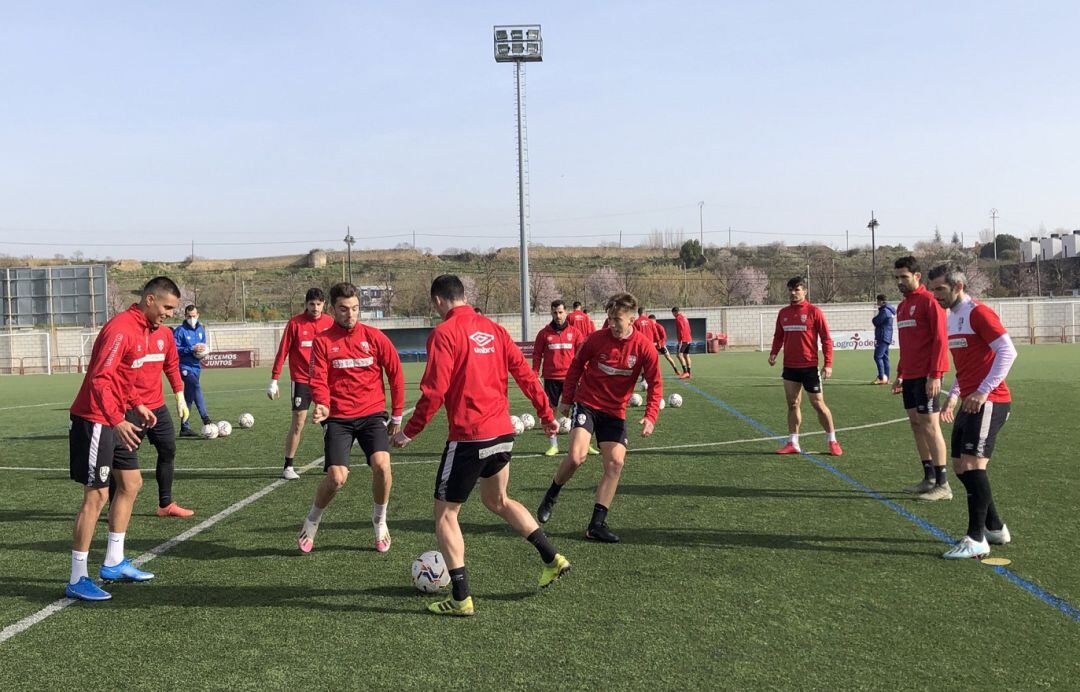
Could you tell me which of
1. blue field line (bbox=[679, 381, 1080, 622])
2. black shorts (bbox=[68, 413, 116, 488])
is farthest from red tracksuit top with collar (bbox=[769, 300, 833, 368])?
black shorts (bbox=[68, 413, 116, 488])

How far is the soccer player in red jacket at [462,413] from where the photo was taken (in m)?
5.14

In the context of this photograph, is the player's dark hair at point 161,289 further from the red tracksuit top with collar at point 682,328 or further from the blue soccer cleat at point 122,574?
the red tracksuit top with collar at point 682,328

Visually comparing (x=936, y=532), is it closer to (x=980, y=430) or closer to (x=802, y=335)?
(x=980, y=430)

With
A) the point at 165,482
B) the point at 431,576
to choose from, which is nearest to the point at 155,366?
the point at 165,482

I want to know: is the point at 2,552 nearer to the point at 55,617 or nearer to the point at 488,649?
the point at 55,617

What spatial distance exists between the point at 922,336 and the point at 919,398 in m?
0.65

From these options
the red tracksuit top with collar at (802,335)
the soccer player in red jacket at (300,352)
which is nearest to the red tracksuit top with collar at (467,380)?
the soccer player in red jacket at (300,352)

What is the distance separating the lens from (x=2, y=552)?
695cm

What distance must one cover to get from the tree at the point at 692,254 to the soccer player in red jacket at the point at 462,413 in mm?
114126

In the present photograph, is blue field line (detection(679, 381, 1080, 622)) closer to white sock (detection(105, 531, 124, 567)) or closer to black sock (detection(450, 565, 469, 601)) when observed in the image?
black sock (detection(450, 565, 469, 601))

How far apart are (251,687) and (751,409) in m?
14.1

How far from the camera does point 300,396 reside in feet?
33.4

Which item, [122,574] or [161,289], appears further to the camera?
[161,289]

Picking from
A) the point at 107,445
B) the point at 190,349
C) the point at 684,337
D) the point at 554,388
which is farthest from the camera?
the point at 684,337
